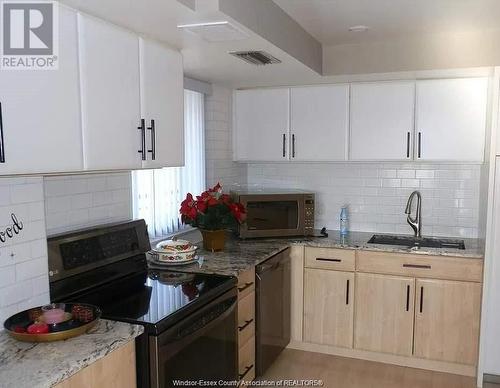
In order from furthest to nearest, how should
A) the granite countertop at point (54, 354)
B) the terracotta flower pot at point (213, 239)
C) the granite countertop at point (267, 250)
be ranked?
the terracotta flower pot at point (213, 239) → the granite countertop at point (267, 250) → the granite countertop at point (54, 354)

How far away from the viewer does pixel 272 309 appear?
3.17 metres

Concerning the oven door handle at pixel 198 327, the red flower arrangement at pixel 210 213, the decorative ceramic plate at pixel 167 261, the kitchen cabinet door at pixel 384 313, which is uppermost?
the red flower arrangement at pixel 210 213

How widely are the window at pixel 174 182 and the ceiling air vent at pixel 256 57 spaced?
793 mm

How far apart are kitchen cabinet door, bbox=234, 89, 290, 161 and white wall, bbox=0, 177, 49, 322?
219 cm

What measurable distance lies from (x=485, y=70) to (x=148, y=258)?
2576 millimetres

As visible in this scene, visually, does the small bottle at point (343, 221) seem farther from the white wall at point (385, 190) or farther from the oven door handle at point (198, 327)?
the oven door handle at point (198, 327)

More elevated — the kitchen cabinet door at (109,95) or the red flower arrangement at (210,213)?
the kitchen cabinet door at (109,95)

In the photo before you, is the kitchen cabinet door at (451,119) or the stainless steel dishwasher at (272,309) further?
the kitchen cabinet door at (451,119)

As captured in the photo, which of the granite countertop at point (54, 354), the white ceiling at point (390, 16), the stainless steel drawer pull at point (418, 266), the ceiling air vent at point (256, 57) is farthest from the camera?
the stainless steel drawer pull at point (418, 266)

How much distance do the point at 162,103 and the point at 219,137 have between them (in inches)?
61.2

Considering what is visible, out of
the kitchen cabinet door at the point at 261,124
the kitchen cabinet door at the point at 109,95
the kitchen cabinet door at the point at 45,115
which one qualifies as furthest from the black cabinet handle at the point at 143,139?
the kitchen cabinet door at the point at 261,124

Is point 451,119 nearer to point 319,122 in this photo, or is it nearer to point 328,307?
point 319,122

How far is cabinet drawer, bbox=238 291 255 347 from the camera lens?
275cm

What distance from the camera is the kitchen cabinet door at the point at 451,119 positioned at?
3.29 metres
